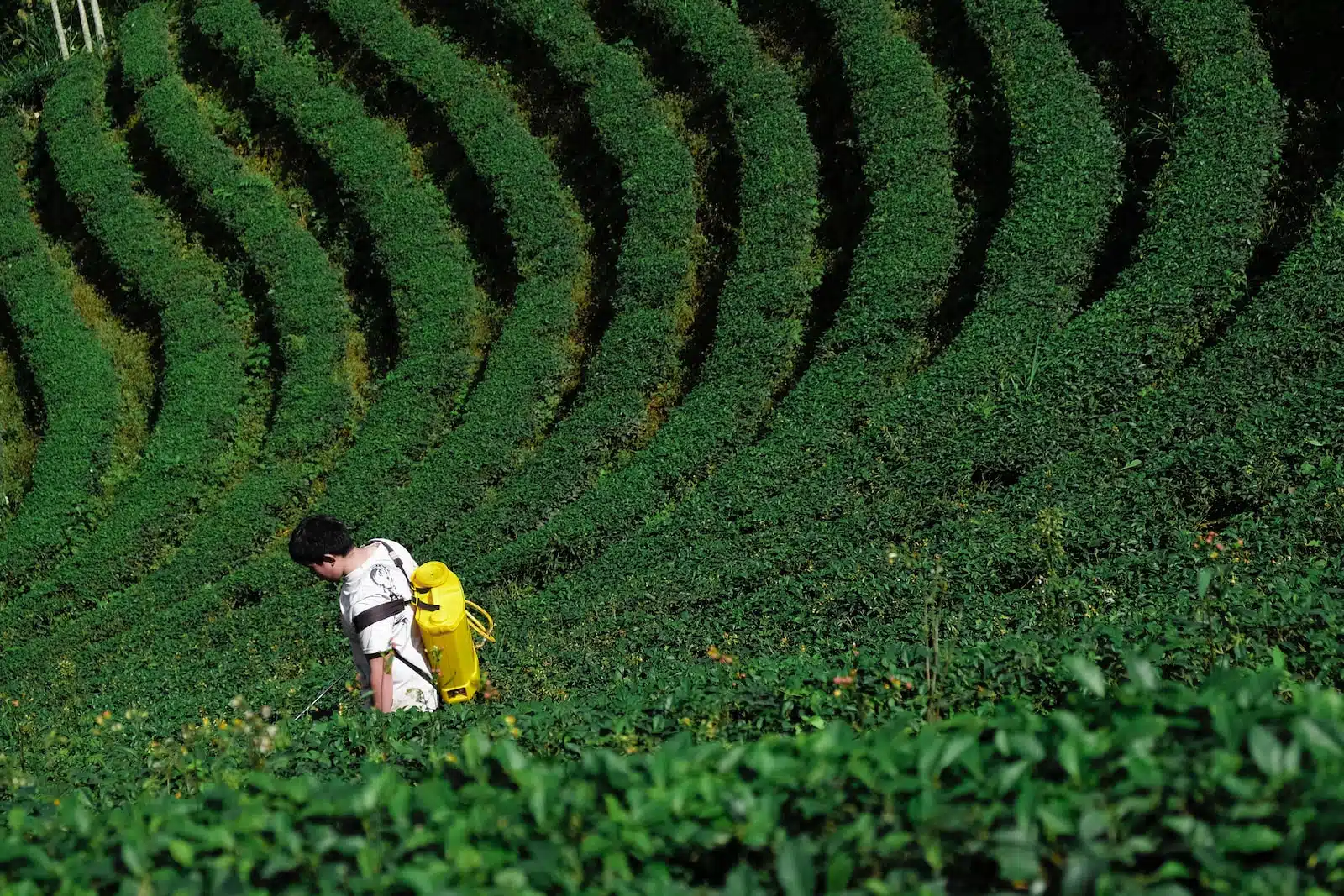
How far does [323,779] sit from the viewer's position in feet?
14.5

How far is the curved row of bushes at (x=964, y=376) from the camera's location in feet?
26.6

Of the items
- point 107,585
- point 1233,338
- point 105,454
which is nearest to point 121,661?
point 107,585

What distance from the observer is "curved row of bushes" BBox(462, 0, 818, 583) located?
10.1 metres

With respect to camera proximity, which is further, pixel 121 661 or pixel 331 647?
pixel 121 661

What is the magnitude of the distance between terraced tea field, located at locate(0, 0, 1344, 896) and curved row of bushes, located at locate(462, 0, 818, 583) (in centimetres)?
6

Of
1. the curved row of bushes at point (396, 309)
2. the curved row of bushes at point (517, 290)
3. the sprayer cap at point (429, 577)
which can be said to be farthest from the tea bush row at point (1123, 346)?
the curved row of bushes at point (396, 309)

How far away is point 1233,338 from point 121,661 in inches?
394

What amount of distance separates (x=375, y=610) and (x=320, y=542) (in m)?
0.41

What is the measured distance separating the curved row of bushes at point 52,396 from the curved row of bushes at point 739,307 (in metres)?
7.16

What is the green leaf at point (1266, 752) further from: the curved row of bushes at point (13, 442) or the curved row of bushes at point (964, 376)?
the curved row of bushes at point (13, 442)

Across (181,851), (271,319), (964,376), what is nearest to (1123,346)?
(964,376)

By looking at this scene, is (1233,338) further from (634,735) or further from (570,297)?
(570,297)

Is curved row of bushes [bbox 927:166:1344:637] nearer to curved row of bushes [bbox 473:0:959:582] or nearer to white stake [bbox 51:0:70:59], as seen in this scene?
curved row of bushes [bbox 473:0:959:582]

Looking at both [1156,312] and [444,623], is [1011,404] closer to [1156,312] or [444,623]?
[1156,312]
